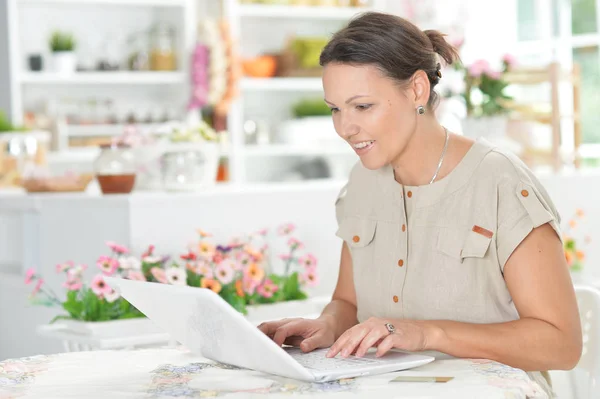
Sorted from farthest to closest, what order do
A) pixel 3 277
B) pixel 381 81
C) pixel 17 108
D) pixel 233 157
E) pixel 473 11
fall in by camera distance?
pixel 473 11 < pixel 233 157 < pixel 17 108 < pixel 3 277 < pixel 381 81

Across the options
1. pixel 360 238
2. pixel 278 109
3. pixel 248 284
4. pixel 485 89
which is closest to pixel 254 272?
pixel 248 284

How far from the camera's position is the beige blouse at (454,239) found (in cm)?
174

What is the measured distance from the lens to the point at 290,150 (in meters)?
6.53

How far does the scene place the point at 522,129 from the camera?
14.2 feet

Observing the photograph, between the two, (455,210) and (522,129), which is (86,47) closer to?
(522,129)

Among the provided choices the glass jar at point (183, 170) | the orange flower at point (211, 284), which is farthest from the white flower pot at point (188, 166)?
the orange flower at point (211, 284)

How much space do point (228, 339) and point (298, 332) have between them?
30cm

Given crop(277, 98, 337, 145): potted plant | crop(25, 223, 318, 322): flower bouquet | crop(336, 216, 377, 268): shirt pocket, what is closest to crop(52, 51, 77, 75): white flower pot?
crop(277, 98, 337, 145): potted plant

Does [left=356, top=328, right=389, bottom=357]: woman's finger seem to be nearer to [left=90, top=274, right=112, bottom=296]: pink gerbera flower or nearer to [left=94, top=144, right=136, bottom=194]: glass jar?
[left=90, top=274, right=112, bottom=296]: pink gerbera flower

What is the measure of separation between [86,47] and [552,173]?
313 centimetres

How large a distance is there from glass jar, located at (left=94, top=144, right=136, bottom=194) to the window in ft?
13.8

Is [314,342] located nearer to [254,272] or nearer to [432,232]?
[432,232]

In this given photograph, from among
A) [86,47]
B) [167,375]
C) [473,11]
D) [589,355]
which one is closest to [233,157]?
[86,47]

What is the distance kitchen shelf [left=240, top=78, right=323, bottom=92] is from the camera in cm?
640
